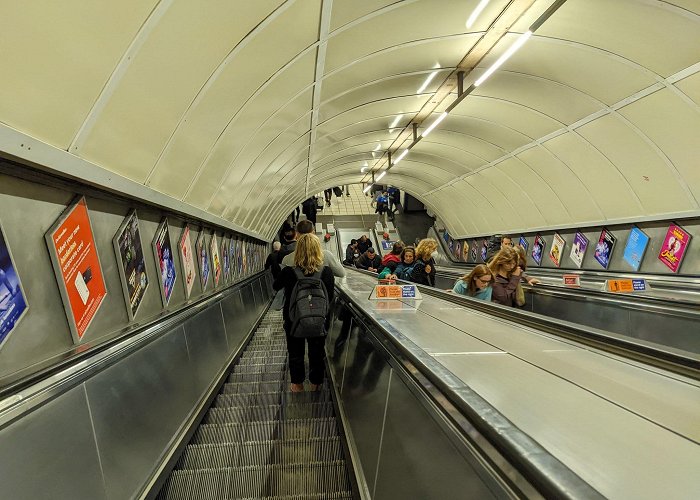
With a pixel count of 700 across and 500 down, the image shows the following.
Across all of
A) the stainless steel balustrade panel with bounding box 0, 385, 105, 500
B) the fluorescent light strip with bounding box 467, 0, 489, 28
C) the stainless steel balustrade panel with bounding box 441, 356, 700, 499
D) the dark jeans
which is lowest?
the dark jeans

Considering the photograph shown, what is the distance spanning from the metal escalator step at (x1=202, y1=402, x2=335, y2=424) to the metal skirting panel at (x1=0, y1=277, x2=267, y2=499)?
256 mm

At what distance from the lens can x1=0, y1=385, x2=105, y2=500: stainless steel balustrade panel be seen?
1442 mm

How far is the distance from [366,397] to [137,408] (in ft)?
4.98

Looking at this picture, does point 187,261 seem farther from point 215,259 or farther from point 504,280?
point 504,280

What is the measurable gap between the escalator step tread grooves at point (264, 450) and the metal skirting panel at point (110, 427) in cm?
29

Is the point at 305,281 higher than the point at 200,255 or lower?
lower

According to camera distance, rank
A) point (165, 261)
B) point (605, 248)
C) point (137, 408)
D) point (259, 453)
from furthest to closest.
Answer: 1. point (605, 248)
2. point (165, 261)
3. point (259, 453)
4. point (137, 408)

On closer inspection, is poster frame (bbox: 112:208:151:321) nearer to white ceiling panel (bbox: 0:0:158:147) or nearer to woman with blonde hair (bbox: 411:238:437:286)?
white ceiling panel (bbox: 0:0:158:147)

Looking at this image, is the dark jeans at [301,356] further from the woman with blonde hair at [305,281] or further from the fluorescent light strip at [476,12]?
the fluorescent light strip at [476,12]

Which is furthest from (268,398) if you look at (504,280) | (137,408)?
(504,280)

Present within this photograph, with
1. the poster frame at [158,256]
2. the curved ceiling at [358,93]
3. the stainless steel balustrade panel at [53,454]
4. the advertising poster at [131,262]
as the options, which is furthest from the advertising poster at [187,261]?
the stainless steel balustrade panel at [53,454]

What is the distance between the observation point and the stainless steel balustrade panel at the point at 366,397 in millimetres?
2264

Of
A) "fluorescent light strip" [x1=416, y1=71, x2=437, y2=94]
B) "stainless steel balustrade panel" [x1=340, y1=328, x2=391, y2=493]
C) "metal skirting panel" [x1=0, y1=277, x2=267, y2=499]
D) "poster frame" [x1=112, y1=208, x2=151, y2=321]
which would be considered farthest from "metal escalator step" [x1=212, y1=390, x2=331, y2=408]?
"fluorescent light strip" [x1=416, y1=71, x2=437, y2=94]

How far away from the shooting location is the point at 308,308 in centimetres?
388
